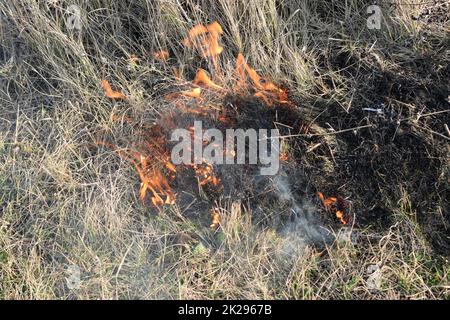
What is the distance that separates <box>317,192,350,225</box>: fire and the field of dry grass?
3 centimetres

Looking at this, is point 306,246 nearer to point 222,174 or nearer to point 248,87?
point 222,174

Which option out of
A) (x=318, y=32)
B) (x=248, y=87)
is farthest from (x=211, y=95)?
(x=318, y=32)

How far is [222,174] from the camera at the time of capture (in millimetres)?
2854

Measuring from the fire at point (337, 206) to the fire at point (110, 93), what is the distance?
112 centimetres

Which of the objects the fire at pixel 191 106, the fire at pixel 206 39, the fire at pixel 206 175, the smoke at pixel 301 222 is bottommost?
the smoke at pixel 301 222

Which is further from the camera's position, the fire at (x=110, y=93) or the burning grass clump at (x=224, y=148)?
the fire at (x=110, y=93)

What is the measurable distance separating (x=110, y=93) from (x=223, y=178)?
29.8 inches

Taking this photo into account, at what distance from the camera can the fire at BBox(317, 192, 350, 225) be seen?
8.96 ft

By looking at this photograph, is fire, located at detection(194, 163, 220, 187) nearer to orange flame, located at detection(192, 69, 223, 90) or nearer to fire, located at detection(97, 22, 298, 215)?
fire, located at detection(97, 22, 298, 215)

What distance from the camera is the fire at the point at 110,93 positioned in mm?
3060

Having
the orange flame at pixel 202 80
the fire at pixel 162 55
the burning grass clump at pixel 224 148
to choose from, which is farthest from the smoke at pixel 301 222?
the fire at pixel 162 55

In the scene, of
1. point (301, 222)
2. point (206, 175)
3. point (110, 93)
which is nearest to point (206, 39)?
point (110, 93)

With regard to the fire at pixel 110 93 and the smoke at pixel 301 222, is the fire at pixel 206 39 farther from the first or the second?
the smoke at pixel 301 222

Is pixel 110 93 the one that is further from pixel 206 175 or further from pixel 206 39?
pixel 206 175
